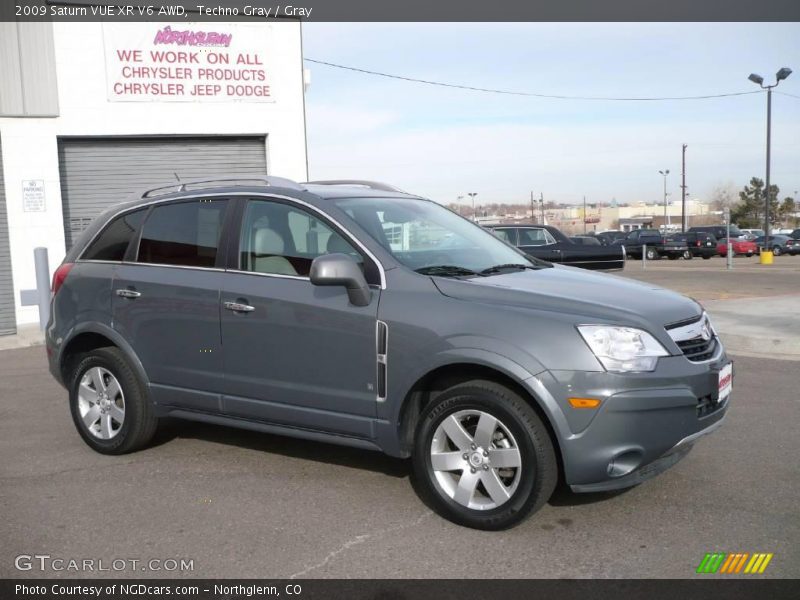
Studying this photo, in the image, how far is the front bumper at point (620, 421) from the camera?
374cm

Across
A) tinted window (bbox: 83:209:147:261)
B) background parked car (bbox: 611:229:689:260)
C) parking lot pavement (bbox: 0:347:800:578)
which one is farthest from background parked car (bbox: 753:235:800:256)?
tinted window (bbox: 83:209:147:261)

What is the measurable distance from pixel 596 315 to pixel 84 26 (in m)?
13.1

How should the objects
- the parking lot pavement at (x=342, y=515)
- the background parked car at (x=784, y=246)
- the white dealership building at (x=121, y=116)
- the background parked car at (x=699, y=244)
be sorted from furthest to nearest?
the background parked car at (x=784, y=246) < the background parked car at (x=699, y=244) < the white dealership building at (x=121, y=116) < the parking lot pavement at (x=342, y=515)

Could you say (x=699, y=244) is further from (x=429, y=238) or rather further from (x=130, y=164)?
(x=429, y=238)

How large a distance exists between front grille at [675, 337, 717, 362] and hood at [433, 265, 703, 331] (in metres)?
0.13

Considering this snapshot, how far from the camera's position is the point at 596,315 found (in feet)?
12.8

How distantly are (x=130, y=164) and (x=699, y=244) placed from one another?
30.6 metres

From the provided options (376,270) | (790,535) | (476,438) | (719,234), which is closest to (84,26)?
(376,270)

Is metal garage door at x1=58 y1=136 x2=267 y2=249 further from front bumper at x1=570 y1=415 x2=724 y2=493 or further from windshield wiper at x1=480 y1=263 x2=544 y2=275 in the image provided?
front bumper at x1=570 y1=415 x2=724 y2=493

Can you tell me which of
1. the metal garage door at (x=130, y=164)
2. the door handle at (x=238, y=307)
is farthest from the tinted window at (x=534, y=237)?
the door handle at (x=238, y=307)

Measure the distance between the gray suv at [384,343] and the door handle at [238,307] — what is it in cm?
2

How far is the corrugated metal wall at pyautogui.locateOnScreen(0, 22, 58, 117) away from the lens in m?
13.4

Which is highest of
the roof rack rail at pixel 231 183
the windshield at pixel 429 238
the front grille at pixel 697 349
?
the roof rack rail at pixel 231 183

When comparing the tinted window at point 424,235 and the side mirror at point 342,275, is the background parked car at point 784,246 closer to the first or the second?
the tinted window at point 424,235
